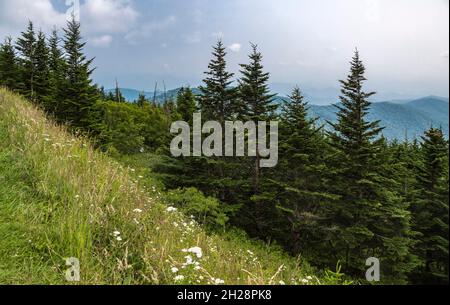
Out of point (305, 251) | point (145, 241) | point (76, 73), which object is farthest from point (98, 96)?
point (145, 241)

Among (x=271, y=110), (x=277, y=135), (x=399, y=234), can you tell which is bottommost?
(x=399, y=234)

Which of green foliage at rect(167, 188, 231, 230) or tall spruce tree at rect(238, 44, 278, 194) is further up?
tall spruce tree at rect(238, 44, 278, 194)

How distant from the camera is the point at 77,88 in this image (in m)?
24.8

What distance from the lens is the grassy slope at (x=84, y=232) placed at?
317 centimetres

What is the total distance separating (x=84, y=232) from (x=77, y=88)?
2396 cm

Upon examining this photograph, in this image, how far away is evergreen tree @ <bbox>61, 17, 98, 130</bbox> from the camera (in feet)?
79.9

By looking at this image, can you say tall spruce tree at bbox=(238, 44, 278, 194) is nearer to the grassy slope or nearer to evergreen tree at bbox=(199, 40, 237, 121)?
evergreen tree at bbox=(199, 40, 237, 121)

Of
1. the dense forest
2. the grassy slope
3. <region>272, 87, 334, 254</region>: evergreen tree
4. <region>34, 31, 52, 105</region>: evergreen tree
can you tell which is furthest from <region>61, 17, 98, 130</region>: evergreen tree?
the grassy slope

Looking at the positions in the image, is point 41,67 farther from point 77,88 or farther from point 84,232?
point 84,232

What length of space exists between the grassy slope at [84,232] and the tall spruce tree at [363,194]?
1813 cm

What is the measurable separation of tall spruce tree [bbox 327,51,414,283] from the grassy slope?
18127 millimetres

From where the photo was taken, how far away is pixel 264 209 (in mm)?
25578

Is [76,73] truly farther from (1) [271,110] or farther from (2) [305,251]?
(2) [305,251]
